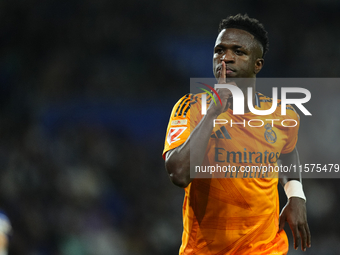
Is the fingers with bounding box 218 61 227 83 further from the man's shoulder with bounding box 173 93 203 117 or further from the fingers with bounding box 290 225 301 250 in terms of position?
the fingers with bounding box 290 225 301 250

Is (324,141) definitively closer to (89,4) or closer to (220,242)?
(220,242)

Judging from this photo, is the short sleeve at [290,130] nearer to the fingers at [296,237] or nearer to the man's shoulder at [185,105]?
the fingers at [296,237]

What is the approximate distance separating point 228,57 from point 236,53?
9 centimetres

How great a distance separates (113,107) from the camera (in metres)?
4.66

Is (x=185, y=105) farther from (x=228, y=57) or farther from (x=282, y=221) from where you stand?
(x=282, y=221)

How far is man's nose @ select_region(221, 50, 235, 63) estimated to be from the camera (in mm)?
2026

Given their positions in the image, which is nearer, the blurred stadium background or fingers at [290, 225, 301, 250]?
fingers at [290, 225, 301, 250]

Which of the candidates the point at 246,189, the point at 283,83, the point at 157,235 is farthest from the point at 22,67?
the point at 246,189

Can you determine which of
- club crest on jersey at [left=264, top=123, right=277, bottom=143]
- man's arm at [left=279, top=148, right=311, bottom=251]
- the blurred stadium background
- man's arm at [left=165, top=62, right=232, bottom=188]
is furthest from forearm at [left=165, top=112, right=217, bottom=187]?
Answer: the blurred stadium background

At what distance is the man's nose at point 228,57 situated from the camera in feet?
6.65

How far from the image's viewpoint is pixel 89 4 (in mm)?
4793

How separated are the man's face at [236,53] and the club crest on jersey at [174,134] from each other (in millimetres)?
475

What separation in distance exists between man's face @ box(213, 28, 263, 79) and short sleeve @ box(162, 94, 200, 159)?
0.27 meters

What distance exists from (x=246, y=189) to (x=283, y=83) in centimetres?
286
